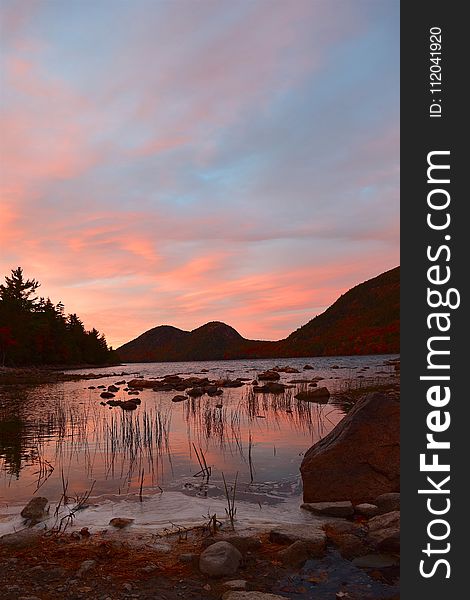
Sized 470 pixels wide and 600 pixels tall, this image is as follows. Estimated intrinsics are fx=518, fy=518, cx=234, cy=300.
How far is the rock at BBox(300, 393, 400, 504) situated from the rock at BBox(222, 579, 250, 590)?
4051mm

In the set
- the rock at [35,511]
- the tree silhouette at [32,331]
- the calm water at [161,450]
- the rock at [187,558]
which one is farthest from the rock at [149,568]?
the tree silhouette at [32,331]

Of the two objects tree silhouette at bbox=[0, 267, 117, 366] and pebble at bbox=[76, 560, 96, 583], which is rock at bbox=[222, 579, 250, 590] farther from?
tree silhouette at bbox=[0, 267, 117, 366]

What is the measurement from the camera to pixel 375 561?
20.6 feet

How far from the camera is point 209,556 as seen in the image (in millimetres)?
6148

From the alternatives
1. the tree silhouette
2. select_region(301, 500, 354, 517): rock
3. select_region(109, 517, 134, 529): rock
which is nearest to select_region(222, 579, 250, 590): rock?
select_region(109, 517, 134, 529): rock

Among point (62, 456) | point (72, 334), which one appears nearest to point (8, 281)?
point (72, 334)

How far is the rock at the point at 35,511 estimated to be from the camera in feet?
27.5

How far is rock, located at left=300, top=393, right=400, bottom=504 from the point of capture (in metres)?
9.51

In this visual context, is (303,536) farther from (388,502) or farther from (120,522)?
(120,522)

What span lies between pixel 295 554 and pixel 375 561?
3.16 feet

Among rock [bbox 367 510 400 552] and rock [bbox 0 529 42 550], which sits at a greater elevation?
rock [bbox 367 510 400 552]

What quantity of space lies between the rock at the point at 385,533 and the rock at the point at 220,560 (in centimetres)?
180

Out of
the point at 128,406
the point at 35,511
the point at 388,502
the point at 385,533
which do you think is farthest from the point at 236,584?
the point at 128,406

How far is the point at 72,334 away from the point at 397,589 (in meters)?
110
